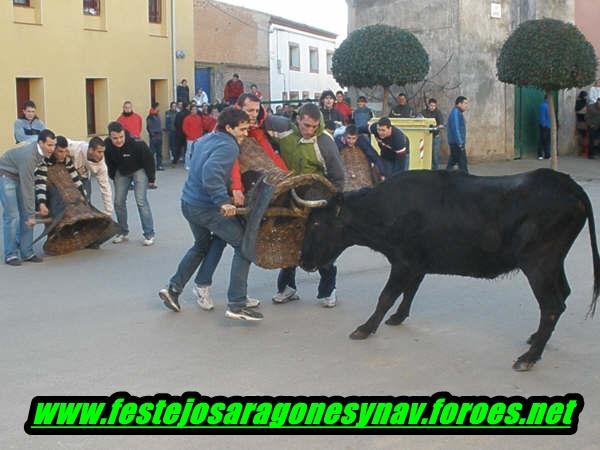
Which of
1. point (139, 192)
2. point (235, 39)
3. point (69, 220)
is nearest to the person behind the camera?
point (69, 220)

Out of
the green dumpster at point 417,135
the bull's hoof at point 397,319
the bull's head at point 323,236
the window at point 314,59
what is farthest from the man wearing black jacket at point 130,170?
the window at point 314,59

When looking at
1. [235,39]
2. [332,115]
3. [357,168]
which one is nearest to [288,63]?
[235,39]

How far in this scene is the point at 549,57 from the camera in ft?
63.6

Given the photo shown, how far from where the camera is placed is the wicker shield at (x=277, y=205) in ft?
24.5

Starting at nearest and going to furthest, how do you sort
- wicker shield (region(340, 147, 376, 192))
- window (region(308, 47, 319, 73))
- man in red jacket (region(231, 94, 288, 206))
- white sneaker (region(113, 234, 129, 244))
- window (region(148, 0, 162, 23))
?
man in red jacket (region(231, 94, 288, 206)) < wicker shield (region(340, 147, 376, 192)) < white sneaker (region(113, 234, 129, 244)) < window (region(148, 0, 162, 23)) < window (region(308, 47, 319, 73))

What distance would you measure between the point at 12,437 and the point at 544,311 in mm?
3628

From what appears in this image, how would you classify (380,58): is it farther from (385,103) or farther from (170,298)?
(170,298)

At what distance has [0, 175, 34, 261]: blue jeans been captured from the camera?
10672mm

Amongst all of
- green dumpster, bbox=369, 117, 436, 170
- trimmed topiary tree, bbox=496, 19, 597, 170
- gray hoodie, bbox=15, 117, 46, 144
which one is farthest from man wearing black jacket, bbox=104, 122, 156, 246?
trimmed topiary tree, bbox=496, 19, 597, 170

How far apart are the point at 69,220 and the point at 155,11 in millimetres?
17806

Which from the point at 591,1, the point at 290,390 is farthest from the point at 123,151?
the point at 591,1

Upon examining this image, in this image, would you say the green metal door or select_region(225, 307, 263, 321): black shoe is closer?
select_region(225, 307, 263, 321): black shoe

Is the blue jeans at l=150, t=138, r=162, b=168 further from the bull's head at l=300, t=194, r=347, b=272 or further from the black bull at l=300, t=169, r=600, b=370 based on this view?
the black bull at l=300, t=169, r=600, b=370

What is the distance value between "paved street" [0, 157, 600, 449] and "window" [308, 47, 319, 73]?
44770 millimetres
